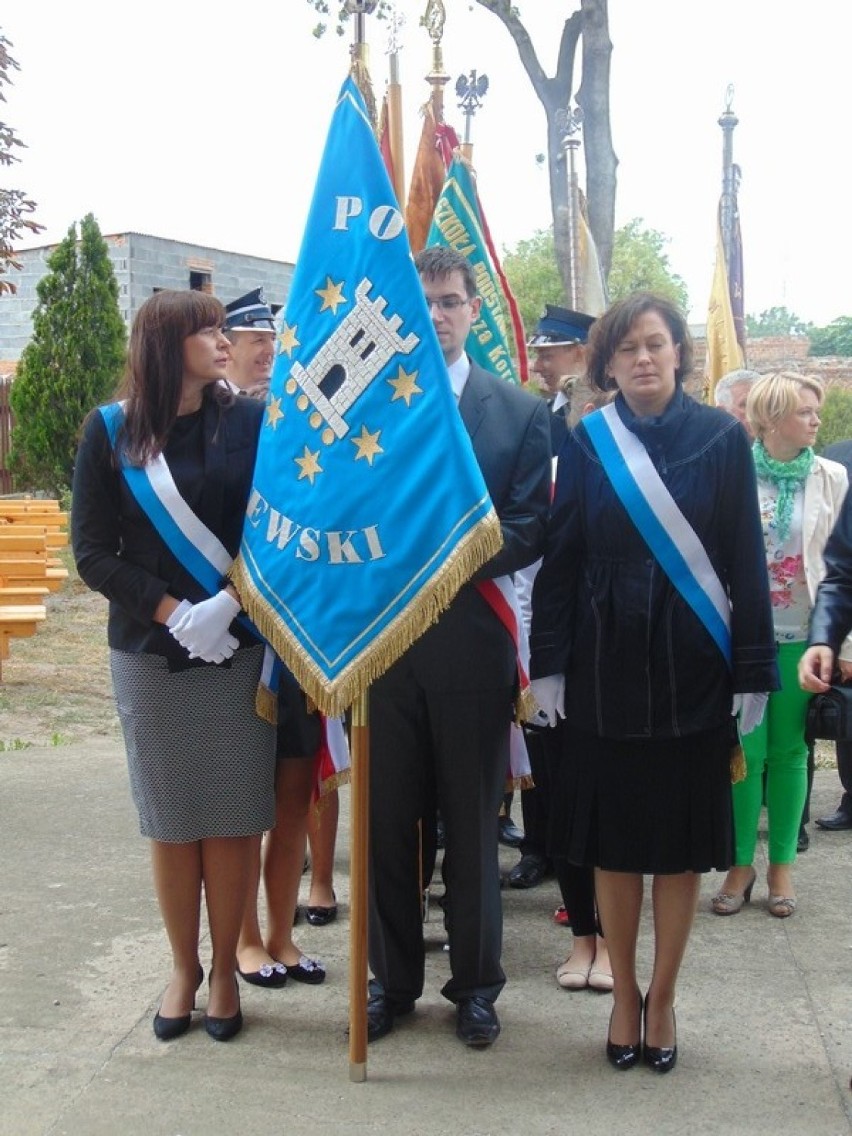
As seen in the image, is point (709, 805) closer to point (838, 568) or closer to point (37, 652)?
point (838, 568)

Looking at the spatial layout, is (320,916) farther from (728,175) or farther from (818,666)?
(728,175)

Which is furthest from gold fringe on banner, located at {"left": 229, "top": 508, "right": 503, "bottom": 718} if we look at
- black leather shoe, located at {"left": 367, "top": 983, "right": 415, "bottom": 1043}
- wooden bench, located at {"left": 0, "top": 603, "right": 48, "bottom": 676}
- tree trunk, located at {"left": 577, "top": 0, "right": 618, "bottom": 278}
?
tree trunk, located at {"left": 577, "top": 0, "right": 618, "bottom": 278}

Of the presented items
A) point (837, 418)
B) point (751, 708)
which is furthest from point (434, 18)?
point (837, 418)

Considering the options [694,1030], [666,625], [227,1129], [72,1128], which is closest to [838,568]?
[666,625]

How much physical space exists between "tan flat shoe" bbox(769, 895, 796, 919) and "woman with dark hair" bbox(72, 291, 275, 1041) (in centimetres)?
194

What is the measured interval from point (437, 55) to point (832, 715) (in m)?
3.78

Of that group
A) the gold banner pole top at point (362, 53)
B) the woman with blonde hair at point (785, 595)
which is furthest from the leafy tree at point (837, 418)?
the gold banner pole top at point (362, 53)

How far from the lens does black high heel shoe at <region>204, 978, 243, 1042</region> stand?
11.2ft

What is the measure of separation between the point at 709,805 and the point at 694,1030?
0.72 m

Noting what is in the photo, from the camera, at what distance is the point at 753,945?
4.11 meters

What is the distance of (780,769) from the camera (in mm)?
4438

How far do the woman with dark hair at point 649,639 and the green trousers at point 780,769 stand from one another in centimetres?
123

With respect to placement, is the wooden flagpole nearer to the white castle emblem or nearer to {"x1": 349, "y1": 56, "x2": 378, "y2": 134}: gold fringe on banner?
the white castle emblem

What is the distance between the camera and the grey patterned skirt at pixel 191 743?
3359 mm
